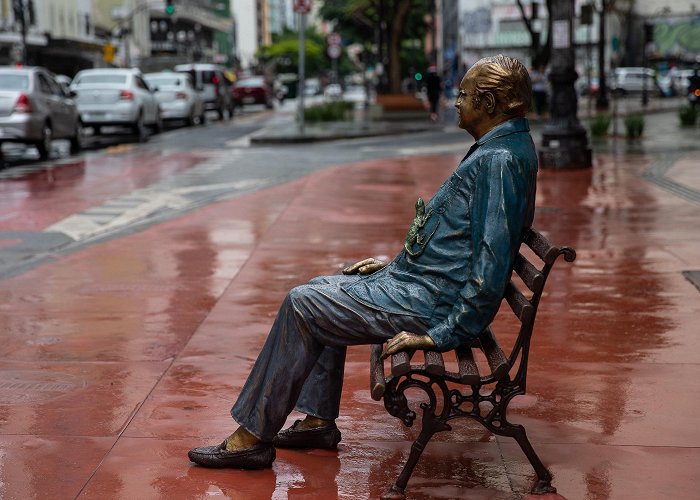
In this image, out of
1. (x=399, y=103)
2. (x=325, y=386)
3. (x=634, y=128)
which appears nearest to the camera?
(x=325, y=386)

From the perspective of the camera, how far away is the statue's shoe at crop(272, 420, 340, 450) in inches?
195

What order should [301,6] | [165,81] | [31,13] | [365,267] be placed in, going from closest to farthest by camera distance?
[365,267] → [301,6] → [165,81] → [31,13]

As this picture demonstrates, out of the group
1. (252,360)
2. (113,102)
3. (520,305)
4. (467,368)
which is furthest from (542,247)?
(113,102)

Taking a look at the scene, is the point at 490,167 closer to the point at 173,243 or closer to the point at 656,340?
the point at 656,340

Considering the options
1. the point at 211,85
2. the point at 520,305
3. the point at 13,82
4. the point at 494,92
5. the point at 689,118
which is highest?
the point at 494,92

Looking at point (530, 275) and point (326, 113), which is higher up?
point (530, 275)

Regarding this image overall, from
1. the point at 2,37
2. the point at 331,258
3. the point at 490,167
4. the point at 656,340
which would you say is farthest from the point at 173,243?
the point at 2,37

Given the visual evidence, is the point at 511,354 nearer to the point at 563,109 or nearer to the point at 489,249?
the point at 489,249

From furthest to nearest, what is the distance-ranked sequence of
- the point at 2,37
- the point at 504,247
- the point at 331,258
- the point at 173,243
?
1. the point at 2,37
2. the point at 173,243
3. the point at 331,258
4. the point at 504,247

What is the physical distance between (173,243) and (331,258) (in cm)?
180

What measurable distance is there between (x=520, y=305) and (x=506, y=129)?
0.63 metres

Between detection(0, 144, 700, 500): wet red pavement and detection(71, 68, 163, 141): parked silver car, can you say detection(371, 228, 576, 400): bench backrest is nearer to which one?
detection(0, 144, 700, 500): wet red pavement

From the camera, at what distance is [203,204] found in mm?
14656

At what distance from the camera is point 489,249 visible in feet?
14.1
